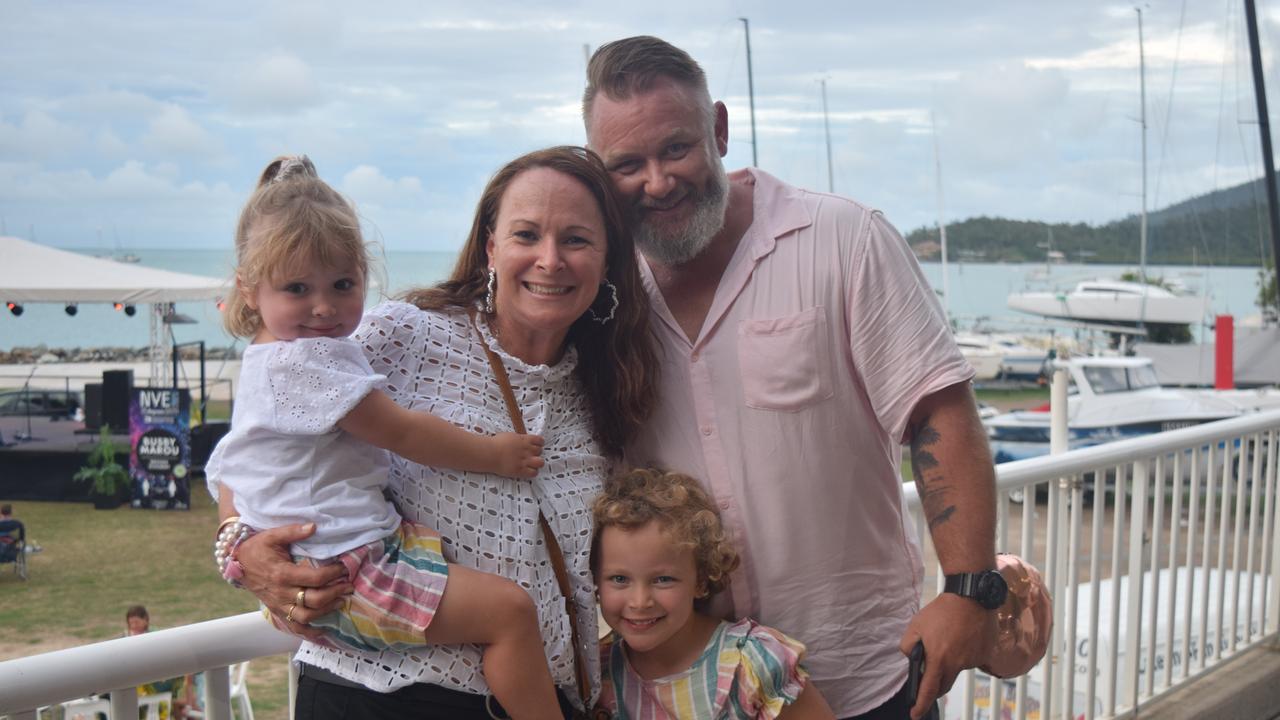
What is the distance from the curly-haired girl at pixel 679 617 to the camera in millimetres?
1902

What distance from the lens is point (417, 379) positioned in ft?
5.98

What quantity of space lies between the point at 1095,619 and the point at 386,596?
3011 millimetres

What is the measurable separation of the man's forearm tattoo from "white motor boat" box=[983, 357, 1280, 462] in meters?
16.9

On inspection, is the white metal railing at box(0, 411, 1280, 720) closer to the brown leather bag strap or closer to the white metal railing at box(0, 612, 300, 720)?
the white metal railing at box(0, 612, 300, 720)

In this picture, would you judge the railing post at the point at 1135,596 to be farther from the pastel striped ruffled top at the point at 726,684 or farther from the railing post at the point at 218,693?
the railing post at the point at 218,693

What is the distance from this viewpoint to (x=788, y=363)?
2014 mm

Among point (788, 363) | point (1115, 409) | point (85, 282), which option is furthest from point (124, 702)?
point (1115, 409)

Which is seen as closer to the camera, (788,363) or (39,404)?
(788,363)

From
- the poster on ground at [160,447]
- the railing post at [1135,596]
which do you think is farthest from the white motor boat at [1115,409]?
the railing post at [1135,596]

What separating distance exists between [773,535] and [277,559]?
91cm

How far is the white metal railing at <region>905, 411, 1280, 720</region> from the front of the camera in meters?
3.40

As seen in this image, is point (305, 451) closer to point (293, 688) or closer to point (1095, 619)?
point (293, 688)

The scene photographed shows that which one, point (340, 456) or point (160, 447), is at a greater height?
point (340, 456)

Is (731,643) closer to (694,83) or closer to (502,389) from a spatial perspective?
(502,389)
